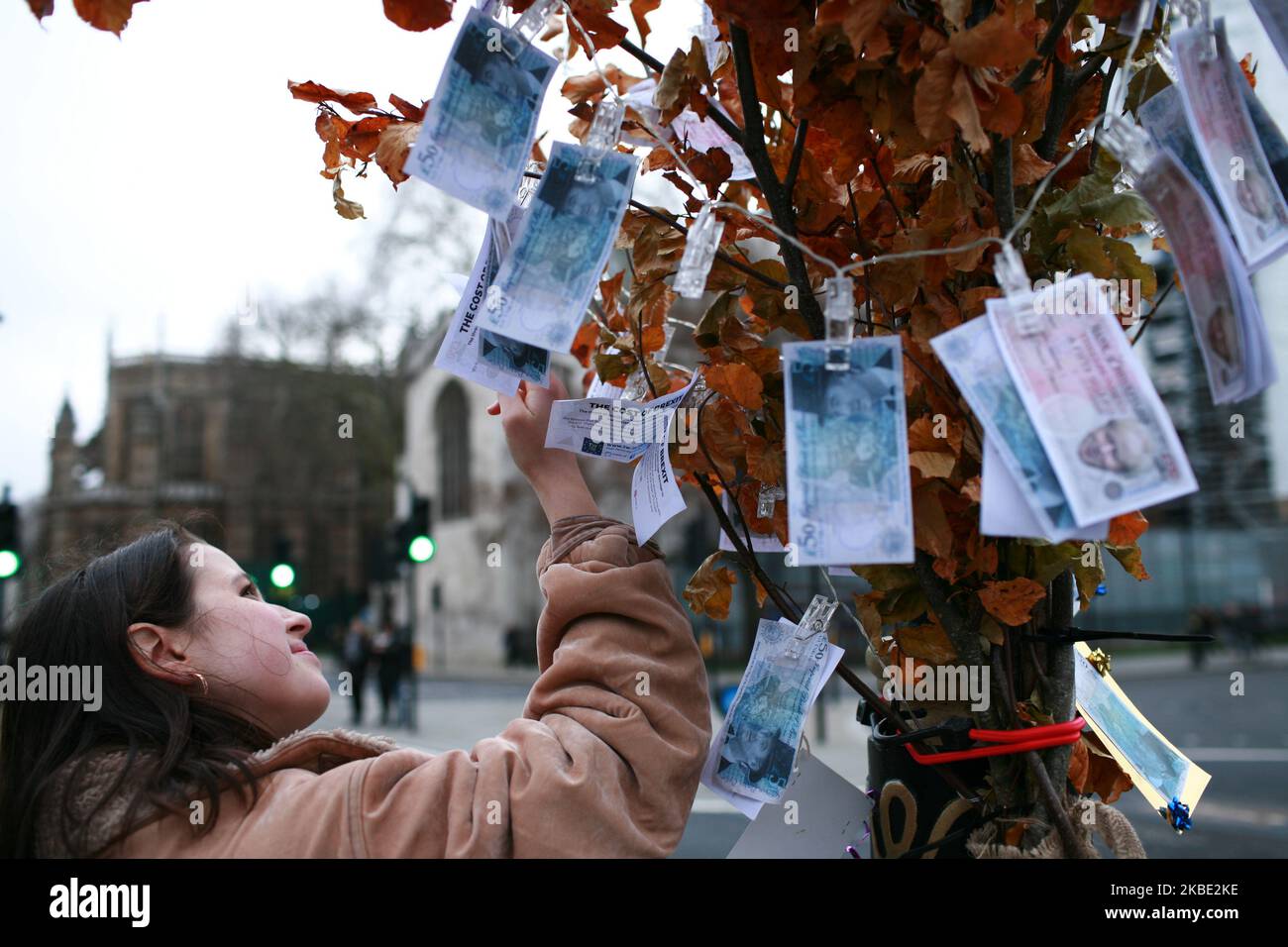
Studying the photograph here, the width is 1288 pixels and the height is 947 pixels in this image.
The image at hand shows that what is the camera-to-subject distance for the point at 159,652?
60.1 inches

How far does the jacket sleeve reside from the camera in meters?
1.26

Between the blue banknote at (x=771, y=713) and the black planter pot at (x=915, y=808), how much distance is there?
173 mm

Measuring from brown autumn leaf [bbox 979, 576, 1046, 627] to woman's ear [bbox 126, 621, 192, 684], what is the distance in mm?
1190

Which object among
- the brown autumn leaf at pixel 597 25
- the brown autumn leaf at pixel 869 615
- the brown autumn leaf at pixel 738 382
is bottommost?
the brown autumn leaf at pixel 869 615

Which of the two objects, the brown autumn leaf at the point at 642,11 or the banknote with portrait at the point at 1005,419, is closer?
the banknote with portrait at the point at 1005,419

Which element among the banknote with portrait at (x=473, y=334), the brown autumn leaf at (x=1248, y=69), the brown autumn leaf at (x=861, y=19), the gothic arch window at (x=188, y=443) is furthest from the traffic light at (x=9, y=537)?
the gothic arch window at (x=188, y=443)

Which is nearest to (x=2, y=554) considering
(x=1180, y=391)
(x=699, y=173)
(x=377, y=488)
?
(x=699, y=173)

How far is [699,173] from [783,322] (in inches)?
9.9

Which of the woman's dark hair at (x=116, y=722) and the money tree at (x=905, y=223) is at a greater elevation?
the money tree at (x=905, y=223)

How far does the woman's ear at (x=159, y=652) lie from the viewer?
150cm

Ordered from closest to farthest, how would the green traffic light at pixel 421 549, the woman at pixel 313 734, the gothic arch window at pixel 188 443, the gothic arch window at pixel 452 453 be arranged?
1. the woman at pixel 313 734
2. the green traffic light at pixel 421 549
3. the gothic arch window at pixel 452 453
4. the gothic arch window at pixel 188 443

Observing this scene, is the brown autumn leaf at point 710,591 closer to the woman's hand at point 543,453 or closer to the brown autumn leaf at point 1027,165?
the woman's hand at point 543,453

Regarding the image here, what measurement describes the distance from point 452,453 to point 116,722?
3411cm

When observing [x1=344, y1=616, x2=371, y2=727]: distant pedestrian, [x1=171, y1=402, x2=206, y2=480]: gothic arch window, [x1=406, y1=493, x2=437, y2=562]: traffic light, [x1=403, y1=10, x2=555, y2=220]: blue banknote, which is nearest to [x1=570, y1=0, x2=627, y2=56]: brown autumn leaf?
[x1=403, y1=10, x2=555, y2=220]: blue banknote
